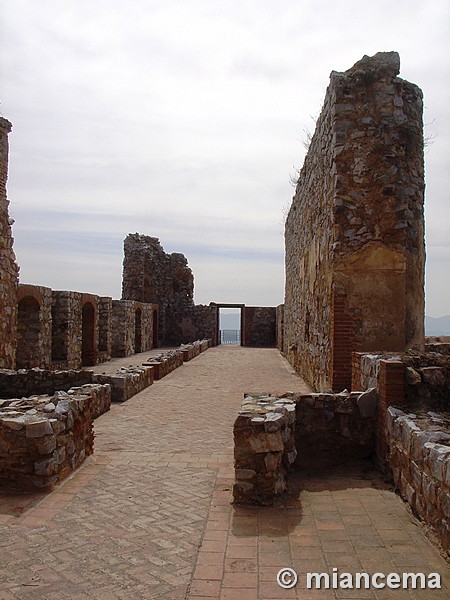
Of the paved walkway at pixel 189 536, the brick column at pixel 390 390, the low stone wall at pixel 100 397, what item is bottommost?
the paved walkway at pixel 189 536

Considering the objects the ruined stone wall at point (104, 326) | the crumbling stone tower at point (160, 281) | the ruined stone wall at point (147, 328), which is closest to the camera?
the ruined stone wall at point (104, 326)

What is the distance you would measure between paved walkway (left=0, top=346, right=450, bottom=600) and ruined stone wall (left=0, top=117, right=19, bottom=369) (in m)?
6.45

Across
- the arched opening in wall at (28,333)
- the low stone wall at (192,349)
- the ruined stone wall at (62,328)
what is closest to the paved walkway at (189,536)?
the arched opening in wall at (28,333)

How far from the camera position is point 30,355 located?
46.4 ft

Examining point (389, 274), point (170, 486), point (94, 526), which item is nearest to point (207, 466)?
point (170, 486)

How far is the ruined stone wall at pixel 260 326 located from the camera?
33000mm

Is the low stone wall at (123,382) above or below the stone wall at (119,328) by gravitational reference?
below

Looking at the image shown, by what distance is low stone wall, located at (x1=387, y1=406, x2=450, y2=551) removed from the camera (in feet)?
12.3

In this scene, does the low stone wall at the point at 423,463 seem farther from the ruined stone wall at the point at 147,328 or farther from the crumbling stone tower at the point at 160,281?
the crumbling stone tower at the point at 160,281

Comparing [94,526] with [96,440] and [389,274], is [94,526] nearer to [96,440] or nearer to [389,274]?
[96,440]

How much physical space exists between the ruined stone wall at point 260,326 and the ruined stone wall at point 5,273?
71.4ft

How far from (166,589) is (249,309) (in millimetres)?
30039

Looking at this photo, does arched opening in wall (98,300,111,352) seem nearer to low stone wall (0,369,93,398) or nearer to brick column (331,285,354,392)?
low stone wall (0,369,93,398)

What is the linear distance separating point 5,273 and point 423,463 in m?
10.5
